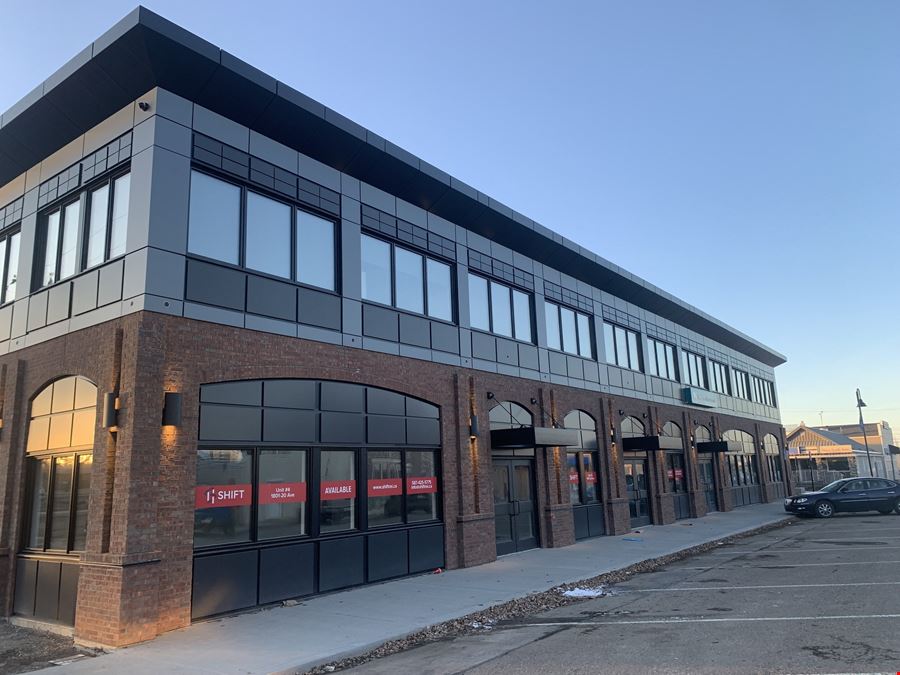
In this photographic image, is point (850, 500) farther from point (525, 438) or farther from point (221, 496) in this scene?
point (221, 496)

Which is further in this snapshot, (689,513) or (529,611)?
(689,513)

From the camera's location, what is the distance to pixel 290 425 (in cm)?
1204

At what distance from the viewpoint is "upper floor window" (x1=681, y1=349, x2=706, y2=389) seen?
30.5 metres

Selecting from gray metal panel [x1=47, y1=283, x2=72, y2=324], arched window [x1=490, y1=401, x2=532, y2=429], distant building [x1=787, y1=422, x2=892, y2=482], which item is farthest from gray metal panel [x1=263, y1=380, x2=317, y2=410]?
distant building [x1=787, y1=422, x2=892, y2=482]

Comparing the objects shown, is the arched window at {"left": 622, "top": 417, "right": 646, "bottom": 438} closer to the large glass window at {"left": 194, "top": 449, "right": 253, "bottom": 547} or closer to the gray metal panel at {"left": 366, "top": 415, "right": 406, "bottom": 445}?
the gray metal panel at {"left": 366, "top": 415, "right": 406, "bottom": 445}

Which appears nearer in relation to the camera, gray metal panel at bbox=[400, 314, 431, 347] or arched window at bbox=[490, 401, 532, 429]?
gray metal panel at bbox=[400, 314, 431, 347]

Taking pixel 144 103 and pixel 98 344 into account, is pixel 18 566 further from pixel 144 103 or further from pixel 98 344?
pixel 144 103

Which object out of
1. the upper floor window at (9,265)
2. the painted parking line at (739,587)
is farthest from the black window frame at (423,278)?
the painted parking line at (739,587)

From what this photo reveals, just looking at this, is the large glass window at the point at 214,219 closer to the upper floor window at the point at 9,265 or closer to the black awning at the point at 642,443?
the upper floor window at the point at 9,265

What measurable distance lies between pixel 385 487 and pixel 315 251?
502 cm

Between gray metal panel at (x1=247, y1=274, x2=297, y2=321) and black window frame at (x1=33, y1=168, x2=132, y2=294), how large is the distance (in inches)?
82.7

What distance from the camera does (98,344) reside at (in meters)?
10.8

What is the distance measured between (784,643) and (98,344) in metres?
10.5

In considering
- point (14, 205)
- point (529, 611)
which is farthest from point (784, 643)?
point (14, 205)
